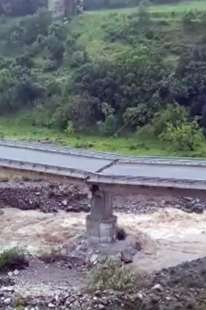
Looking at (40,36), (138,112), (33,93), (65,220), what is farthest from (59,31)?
(65,220)

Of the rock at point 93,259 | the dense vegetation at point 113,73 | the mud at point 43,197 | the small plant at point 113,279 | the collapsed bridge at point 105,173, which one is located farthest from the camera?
the dense vegetation at point 113,73

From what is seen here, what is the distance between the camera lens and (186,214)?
163ft

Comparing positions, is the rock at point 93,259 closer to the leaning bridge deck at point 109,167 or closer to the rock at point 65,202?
the leaning bridge deck at point 109,167

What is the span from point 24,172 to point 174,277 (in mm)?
12005

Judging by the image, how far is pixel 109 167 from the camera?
44.6 meters

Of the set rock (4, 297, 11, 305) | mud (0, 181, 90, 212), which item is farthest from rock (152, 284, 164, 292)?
mud (0, 181, 90, 212)

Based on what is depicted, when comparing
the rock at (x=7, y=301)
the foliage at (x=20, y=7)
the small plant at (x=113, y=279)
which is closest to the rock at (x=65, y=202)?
the small plant at (x=113, y=279)

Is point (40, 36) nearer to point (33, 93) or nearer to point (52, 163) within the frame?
point (33, 93)

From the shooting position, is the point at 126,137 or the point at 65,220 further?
the point at 126,137

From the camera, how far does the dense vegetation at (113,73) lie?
63.9 metres

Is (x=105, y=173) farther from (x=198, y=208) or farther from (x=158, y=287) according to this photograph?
(x=198, y=208)

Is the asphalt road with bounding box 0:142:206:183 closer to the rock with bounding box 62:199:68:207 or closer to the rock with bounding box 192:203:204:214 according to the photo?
the rock with bounding box 62:199:68:207

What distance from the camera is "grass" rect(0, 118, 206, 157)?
59.0 m

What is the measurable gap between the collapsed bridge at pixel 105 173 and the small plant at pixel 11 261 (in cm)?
466
